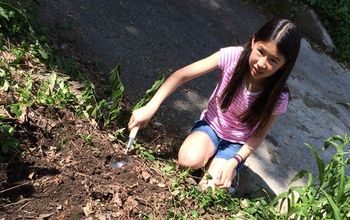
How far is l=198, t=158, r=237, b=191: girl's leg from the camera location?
2.70m

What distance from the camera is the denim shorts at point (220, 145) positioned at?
2940mm

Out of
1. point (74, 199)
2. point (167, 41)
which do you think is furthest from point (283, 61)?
point (167, 41)

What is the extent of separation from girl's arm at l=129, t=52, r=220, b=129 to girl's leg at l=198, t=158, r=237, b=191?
0.60 m

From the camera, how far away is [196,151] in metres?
2.77

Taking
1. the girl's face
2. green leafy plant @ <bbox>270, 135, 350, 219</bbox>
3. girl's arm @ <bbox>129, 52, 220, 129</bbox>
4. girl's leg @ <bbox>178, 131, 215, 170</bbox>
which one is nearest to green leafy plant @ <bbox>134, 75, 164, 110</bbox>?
girl's arm @ <bbox>129, 52, 220, 129</bbox>

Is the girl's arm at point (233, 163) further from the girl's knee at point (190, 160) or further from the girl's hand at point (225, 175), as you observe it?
the girl's knee at point (190, 160)

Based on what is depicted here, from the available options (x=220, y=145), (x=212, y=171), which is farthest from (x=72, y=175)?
(x=220, y=145)

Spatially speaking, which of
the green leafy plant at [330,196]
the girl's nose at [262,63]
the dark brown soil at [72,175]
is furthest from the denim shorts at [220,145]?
the girl's nose at [262,63]

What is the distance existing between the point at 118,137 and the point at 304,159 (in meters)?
2.00

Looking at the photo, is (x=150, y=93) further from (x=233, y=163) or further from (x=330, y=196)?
(x=330, y=196)

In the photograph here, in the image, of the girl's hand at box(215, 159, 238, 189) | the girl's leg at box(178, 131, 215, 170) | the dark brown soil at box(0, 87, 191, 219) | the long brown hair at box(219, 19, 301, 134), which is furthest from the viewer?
the girl's leg at box(178, 131, 215, 170)

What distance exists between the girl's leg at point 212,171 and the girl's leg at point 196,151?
0.21ft

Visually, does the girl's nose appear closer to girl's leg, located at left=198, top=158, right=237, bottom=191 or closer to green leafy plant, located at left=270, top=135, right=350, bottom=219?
green leafy plant, located at left=270, top=135, right=350, bottom=219

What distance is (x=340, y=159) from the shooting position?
7.73ft
